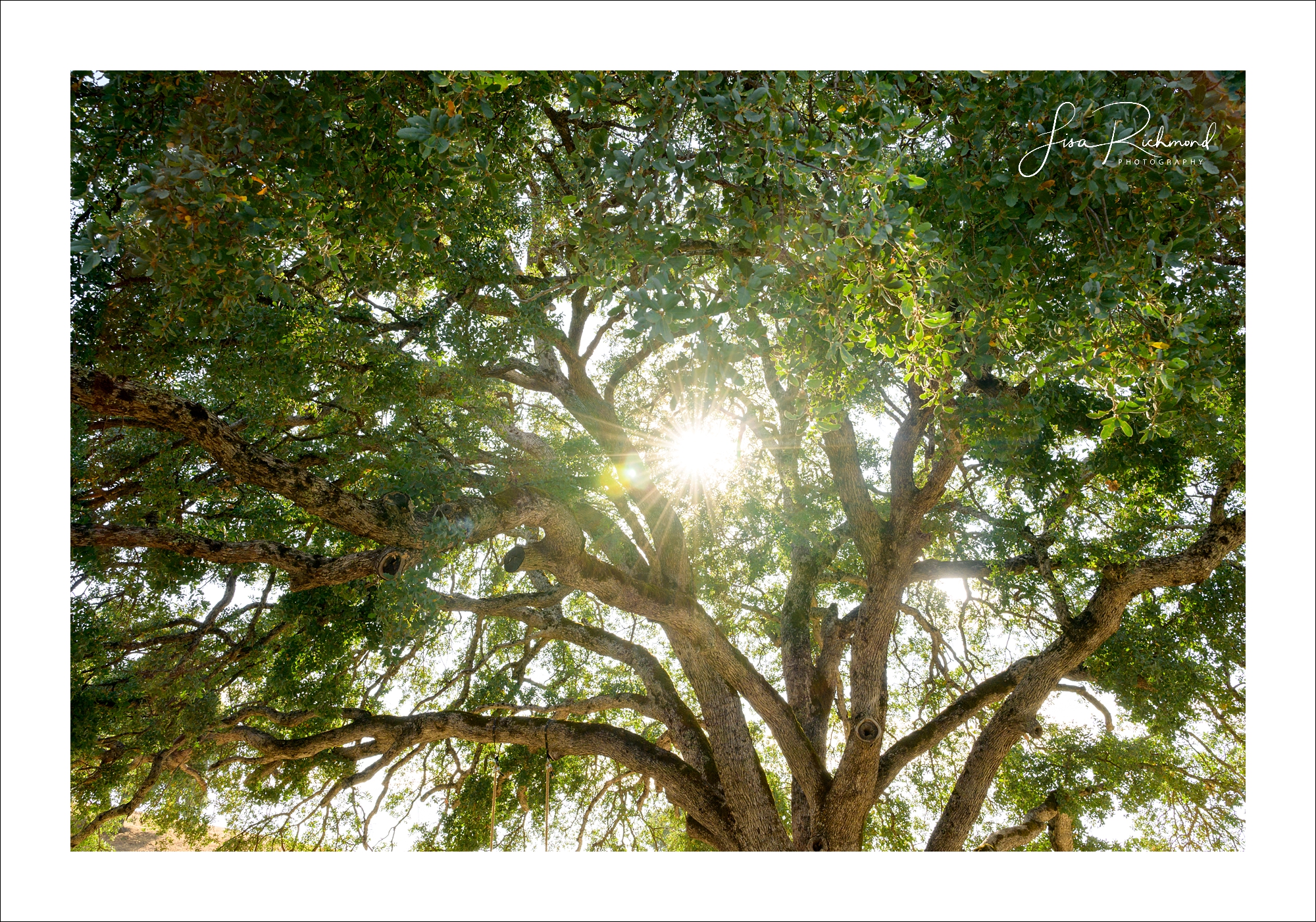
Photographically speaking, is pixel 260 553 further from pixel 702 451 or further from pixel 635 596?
pixel 702 451

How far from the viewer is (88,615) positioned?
4.43 m

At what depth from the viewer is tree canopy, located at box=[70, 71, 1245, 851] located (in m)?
2.02

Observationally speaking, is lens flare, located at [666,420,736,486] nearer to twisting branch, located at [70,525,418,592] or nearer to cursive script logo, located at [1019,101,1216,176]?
twisting branch, located at [70,525,418,592]

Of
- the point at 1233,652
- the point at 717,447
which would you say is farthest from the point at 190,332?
the point at 1233,652

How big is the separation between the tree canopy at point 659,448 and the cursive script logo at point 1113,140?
0.04 ft

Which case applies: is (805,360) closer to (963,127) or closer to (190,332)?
(963,127)

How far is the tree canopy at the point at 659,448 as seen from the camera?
79.5 inches

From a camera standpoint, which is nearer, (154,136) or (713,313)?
(713,313)

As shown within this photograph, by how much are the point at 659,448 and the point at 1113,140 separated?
389 centimetres

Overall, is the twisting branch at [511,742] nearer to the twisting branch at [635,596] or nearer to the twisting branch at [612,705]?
the twisting branch at [612,705]

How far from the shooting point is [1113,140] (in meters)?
1.89

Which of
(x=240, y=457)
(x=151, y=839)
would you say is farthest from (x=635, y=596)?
(x=151, y=839)

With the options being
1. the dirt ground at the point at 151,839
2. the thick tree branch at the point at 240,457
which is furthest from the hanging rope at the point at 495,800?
the thick tree branch at the point at 240,457
